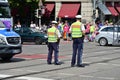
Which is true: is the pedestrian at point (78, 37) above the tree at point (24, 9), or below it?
below

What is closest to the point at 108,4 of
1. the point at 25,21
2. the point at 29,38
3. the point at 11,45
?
the point at 25,21

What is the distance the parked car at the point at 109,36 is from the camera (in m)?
31.9

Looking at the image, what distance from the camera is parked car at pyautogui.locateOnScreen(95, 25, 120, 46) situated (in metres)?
31.9

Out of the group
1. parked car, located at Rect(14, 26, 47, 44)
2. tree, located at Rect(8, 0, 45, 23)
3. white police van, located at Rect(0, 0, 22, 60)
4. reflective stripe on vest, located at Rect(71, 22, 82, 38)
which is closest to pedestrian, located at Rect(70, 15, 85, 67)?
reflective stripe on vest, located at Rect(71, 22, 82, 38)

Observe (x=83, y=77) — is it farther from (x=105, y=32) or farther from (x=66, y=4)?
(x=66, y=4)

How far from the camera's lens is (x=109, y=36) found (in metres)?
32.6

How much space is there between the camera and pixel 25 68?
16453mm

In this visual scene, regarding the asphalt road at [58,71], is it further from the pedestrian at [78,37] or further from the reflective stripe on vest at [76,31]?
the reflective stripe on vest at [76,31]

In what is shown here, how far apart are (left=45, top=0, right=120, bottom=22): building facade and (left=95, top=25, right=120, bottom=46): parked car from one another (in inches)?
763

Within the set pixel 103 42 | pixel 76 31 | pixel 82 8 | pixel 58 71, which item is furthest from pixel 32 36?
pixel 82 8

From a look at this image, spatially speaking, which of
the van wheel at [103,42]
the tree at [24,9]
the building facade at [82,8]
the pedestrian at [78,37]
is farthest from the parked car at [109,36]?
the building facade at [82,8]

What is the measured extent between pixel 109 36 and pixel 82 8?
70.7 ft

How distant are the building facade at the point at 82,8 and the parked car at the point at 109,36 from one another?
19.4m

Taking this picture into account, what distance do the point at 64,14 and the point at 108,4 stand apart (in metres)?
6.39
